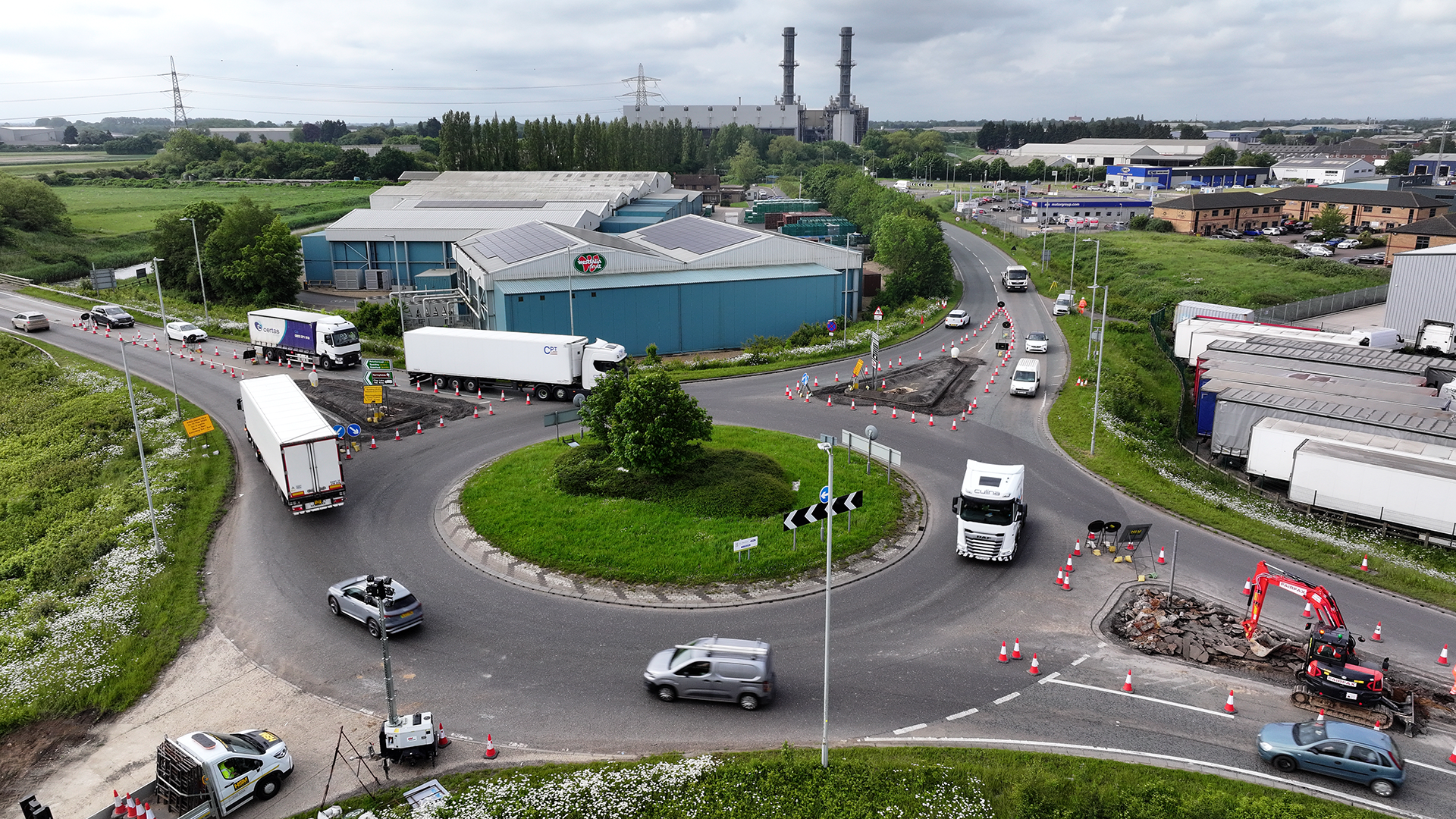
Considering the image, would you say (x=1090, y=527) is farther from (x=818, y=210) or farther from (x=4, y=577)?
(x=818, y=210)

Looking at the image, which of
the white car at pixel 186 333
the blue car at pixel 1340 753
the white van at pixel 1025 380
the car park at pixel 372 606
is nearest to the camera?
the blue car at pixel 1340 753

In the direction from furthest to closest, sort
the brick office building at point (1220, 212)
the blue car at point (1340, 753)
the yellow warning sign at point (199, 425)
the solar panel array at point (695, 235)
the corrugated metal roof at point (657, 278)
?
the brick office building at point (1220, 212) → the solar panel array at point (695, 235) → the corrugated metal roof at point (657, 278) → the yellow warning sign at point (199, 425) → the blue car at point (1340, 753)

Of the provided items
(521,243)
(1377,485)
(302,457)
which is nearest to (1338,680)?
(1377,485)

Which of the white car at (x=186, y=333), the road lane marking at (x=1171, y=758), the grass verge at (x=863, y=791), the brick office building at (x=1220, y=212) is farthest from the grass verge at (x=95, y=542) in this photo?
the brick office building at (x=1220, y=212)

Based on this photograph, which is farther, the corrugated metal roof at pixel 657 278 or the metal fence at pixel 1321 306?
Result: the metal fence at pixel 1321 306

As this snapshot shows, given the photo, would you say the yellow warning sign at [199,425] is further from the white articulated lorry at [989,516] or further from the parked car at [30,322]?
the parked car at [30,322]

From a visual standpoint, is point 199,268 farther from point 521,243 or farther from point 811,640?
point 811,640

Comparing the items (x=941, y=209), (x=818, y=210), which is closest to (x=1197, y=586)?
(x=818, y=210)
